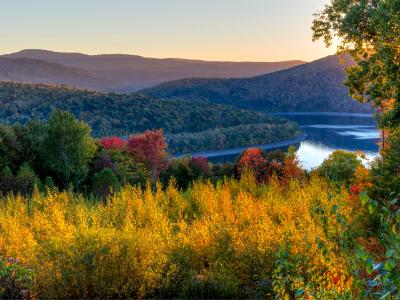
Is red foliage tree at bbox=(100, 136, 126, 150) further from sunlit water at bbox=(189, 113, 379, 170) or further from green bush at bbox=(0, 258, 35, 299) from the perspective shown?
sunlit water at bbox=(189, 113, 379, 170)

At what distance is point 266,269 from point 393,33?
1022 cm

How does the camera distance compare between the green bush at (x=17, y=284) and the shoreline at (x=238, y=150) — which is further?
the shoreline at (x=238, y=150)

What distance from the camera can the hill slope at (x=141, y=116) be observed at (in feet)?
422

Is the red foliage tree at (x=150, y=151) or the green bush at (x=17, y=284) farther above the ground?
the green bush at (x=17, y=284)

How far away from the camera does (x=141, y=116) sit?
472ft

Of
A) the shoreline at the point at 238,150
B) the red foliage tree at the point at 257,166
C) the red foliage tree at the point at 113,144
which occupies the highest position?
the red foliage tree at the point at 113,144

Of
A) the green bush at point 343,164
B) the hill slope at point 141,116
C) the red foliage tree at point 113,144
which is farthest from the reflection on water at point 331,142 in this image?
the red foliage tree at point 113,144

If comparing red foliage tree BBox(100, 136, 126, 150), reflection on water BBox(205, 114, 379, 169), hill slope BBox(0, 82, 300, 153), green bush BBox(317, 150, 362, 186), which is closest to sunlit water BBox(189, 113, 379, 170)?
reflection on water BBox(205, 114, 379, 169)

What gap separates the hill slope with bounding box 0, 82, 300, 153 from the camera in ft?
422

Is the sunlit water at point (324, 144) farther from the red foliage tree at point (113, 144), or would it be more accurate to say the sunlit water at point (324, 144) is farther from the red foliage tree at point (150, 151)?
the red foliage tree at point (113, 144)

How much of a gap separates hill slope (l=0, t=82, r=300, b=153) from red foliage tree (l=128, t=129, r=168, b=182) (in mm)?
65648

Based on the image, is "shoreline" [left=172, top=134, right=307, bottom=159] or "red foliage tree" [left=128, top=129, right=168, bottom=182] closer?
"red foliage tree" [left=128, top=129, right=168, bottom=182]

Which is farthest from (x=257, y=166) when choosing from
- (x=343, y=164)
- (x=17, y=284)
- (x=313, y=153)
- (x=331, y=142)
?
(x=331, y=142)

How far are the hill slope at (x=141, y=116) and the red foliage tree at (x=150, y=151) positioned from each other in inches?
2585
